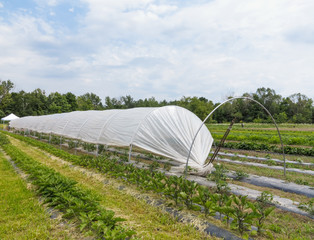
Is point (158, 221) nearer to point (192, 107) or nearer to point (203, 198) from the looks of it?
point (203, 198)

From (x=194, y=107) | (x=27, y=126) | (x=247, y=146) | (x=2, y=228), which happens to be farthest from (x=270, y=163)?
(x=194, y=107)

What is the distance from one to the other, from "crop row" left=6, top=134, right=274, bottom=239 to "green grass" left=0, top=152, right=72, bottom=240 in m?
2.08

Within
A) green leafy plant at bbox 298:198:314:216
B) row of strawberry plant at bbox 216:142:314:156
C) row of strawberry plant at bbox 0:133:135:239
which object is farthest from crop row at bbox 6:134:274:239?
row of strawberry plant at bbox 216:142:314:156

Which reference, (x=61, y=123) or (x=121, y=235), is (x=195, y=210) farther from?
(x=61, y=123)

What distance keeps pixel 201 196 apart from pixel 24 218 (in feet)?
10.4

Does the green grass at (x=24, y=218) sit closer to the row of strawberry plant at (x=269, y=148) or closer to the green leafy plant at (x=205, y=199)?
Result: the green leafy plant at (x=205, y=199)

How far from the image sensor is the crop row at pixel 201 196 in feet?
11.0

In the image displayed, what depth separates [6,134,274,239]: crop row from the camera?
335 cm

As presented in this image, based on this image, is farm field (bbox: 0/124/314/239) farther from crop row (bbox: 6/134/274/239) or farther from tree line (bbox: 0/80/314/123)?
tree line (bbox: 0/80/314/123)

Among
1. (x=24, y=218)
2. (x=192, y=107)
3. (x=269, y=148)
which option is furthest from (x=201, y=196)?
(x=192, y=107)

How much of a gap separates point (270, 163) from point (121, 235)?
8.95 meters

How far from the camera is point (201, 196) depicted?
3883mm

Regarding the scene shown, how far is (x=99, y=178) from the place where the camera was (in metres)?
6.55

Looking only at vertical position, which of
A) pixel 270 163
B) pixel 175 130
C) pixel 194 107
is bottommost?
pixel 270 163
